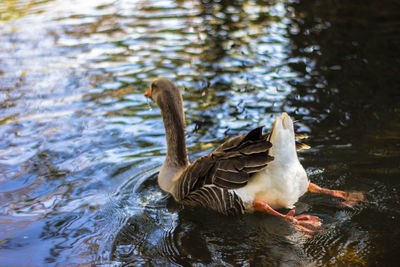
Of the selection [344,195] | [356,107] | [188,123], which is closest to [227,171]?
[344,195]

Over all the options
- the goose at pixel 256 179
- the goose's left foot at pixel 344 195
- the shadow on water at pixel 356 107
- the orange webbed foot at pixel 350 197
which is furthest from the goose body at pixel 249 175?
the shadow on water at pixel 356 107

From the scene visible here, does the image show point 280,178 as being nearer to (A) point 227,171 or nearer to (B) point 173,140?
(A) point 227,171

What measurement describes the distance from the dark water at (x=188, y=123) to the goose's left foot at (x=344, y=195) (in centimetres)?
9

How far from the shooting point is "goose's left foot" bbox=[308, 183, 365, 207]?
4.40 metres

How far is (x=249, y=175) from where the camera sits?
431 centimetres

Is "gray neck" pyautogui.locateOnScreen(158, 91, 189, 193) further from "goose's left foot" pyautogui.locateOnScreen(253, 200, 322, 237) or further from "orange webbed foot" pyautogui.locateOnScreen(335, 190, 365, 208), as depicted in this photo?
"orange webbed foot" pyautogui.locateOnScreen(335, 190, 365, 208)

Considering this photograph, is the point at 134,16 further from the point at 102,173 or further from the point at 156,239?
the point at 156,239

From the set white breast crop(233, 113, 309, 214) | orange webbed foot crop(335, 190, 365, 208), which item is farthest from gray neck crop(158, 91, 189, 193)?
orange webbed foot crop(335, 190, 365, 208)

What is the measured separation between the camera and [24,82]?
332 inches

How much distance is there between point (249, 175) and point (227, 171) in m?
0.21

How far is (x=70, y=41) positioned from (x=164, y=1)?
5.28 meters

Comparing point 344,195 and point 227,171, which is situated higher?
point 227,171

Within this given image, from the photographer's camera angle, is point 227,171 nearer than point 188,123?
Yes

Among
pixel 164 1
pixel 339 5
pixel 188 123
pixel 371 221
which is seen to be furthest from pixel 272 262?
pixel 164 1
